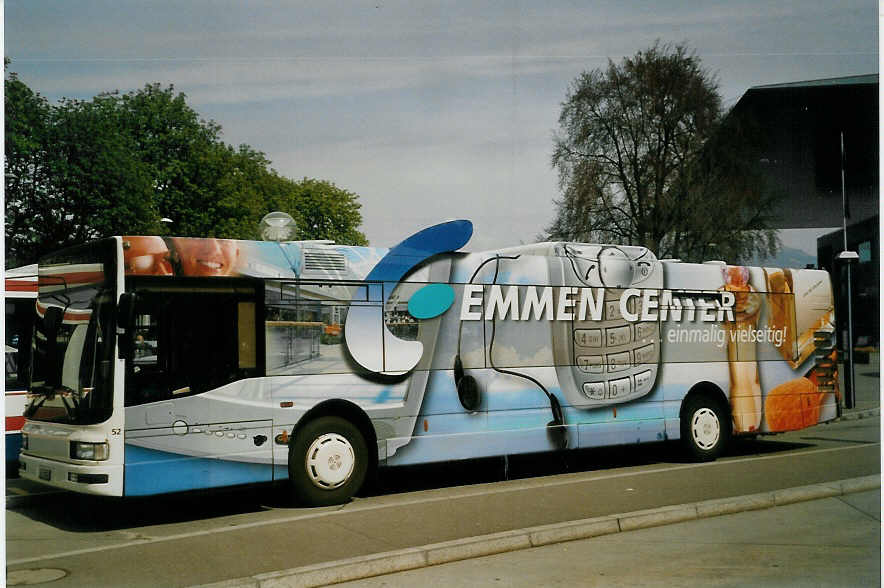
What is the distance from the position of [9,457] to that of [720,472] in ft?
30.0

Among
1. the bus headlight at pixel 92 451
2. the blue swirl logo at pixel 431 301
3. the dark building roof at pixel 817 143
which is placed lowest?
the bus headlight at pixel 92 451

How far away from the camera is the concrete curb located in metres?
6.43

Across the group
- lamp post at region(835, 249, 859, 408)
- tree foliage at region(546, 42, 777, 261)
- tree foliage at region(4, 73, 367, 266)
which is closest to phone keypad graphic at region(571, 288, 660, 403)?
tree foliage at region(4, 73, 367, 266)

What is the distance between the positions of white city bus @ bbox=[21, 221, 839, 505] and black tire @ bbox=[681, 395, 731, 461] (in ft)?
0.09

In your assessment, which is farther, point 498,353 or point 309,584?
point 498,353

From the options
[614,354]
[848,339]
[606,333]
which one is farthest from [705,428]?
[848,339]

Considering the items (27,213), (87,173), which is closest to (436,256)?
(27,213)

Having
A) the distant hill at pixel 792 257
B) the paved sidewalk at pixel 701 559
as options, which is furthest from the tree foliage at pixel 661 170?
the paved sidewalk at pixel 701 559

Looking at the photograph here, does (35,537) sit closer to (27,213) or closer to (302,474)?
(302,474)

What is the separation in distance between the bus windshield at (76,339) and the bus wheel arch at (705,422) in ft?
24.9

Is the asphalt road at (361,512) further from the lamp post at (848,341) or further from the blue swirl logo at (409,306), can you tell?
the lamp post at (848,341)

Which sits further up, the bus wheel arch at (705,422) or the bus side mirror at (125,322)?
the bus side mirror at (125,322)

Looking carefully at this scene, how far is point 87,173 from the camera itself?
81.6 ft

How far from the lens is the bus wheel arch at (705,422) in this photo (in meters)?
12.6
